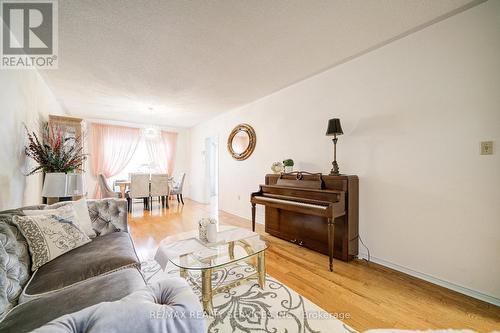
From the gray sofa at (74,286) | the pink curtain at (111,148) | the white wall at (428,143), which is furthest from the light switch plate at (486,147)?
the pink curtain at (111,148)

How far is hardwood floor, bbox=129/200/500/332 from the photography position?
1.40 metres

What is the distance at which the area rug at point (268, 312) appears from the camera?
1.33 m

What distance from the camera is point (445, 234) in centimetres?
181

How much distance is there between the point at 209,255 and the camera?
1627 millimetres

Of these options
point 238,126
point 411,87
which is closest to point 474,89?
point 411,87

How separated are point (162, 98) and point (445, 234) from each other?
447 centimetres

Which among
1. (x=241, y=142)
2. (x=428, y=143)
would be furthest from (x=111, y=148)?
(x=428, y=143)

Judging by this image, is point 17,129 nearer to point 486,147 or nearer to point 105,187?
point 105,187

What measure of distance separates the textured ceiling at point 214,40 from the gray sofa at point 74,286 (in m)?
1.83

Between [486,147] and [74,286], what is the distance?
3147mm

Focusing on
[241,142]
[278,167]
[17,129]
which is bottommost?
[278,167]

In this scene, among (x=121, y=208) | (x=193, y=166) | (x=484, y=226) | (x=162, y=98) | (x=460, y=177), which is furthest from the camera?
(x=193, y=166)

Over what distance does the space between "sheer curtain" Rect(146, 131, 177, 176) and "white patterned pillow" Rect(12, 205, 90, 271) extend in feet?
15.8

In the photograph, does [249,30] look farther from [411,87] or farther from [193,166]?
[193,166]
